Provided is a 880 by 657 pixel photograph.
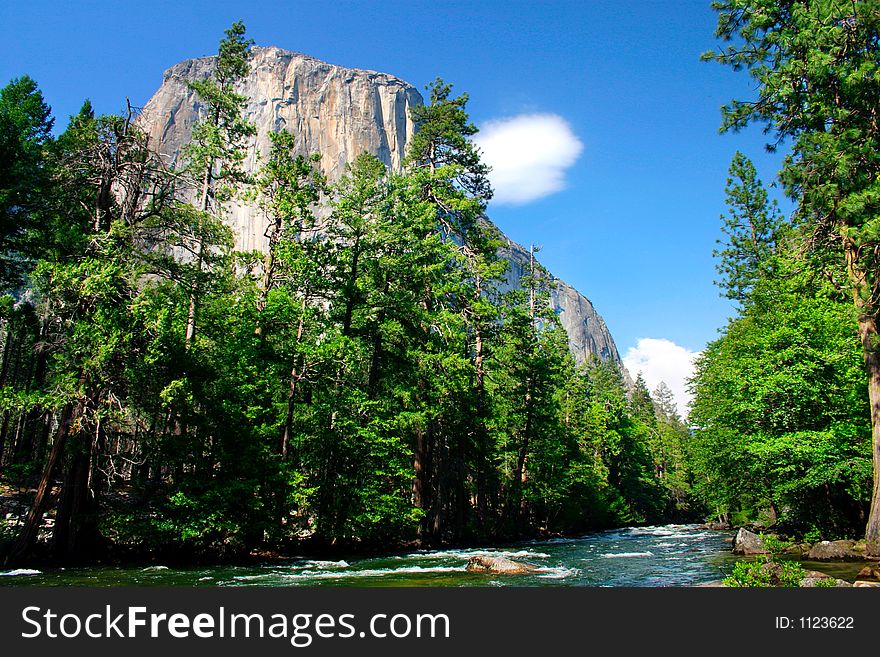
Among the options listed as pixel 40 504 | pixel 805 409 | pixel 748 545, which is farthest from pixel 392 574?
pixel 805 409

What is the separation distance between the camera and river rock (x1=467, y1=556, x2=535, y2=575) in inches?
587

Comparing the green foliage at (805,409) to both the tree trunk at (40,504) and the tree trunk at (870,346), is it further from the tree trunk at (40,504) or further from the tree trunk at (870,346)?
the tree trunk at (40,504)

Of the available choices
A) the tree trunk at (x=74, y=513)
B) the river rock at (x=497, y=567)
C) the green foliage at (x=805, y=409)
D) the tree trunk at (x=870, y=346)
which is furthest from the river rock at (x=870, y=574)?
the tree trunk at (x=74, y=513)

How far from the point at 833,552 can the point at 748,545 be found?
3135 millimetres

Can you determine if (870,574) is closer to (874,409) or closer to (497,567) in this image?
(874,409)

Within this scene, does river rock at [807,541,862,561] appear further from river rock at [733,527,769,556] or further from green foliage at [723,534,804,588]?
green foliage at [723,534,804,588]

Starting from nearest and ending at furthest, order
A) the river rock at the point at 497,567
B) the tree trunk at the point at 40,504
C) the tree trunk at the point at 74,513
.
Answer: the tree trunk at the point at 40,504 < the river rock at the point at 497,567 < the tree trunk at the point at 74,513

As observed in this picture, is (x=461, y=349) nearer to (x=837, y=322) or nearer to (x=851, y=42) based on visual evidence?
(x=837, y=322)

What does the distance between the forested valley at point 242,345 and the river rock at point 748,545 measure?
1079 centimetres

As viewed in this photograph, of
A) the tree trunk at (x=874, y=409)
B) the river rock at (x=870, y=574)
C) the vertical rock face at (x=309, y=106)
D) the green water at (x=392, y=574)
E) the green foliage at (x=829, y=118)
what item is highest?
the vertical rock face at (x=309, y=106)

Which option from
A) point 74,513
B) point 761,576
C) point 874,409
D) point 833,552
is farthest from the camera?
point 874,409

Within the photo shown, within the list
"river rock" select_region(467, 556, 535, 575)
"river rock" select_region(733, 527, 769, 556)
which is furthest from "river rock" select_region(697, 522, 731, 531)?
"river rock" select_region(467, 556, 535, 575)

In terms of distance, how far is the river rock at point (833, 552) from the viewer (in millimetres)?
15805

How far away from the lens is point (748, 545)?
18.9 m
